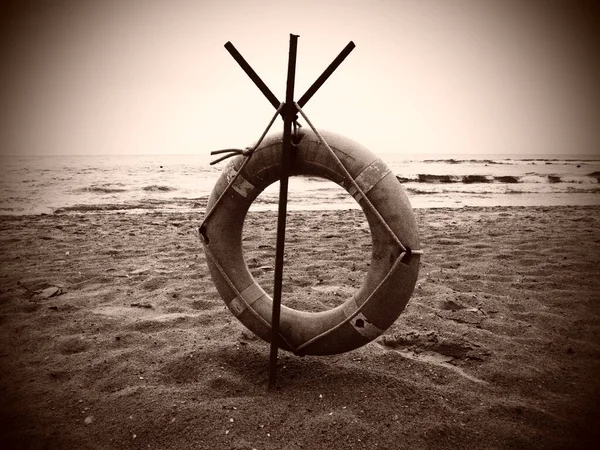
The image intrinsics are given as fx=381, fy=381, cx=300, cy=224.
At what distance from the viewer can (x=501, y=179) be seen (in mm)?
17641

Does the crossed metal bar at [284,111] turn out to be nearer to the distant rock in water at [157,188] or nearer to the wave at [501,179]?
the distant rock in water at [157,188]

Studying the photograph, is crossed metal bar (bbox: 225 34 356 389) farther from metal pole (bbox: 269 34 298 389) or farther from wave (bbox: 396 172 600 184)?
wave (bbox: 396 172 600 184)

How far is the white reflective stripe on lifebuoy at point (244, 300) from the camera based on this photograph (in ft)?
8.26

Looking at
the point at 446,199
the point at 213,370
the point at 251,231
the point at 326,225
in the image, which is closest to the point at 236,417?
the point at 213,370

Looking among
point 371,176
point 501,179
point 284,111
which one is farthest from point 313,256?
point 501,179

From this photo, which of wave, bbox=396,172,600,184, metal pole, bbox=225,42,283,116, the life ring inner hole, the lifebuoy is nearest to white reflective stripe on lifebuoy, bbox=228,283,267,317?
the lifebuoy

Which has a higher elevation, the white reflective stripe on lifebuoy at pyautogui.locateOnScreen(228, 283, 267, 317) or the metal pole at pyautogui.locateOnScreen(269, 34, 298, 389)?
the metal pole at pyautogui.locateOnScreen(269, 34, 298, 389)

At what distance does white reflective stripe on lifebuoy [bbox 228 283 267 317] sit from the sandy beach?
1.12 feet

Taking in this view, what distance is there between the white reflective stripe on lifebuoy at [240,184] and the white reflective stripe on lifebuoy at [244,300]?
65 cm

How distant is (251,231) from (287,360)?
3.94 m

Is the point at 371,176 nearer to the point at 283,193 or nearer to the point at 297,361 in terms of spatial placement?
the point at 283,193

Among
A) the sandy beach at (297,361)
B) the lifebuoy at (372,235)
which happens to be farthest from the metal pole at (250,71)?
the sandy beach at (297,361)

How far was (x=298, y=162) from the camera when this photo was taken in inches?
92.1

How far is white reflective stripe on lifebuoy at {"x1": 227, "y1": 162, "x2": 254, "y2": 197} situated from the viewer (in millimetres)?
2504
